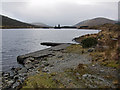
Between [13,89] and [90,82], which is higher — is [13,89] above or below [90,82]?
below

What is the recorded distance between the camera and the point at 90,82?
8.24m

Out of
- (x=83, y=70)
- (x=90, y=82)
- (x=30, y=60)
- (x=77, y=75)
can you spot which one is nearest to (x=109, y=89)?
(x=90, y=82)

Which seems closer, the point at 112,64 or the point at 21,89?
the point at 21,89

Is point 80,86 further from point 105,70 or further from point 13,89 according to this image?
point 13,89

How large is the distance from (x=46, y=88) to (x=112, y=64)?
7.72 m

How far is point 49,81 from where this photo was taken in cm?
887

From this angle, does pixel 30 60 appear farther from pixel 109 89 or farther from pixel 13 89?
pixel 109 89

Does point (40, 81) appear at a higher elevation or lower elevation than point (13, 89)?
higher

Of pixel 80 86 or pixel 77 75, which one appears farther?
pixel 77 75

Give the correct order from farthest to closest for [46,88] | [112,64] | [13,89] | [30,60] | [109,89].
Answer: [30,60] → [112,64] → [13,89] → [46,88] → [109,89]

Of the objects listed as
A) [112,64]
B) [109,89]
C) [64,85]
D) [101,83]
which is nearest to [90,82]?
[101,83]

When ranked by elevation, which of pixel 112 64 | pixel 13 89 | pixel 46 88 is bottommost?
pixel 13 89

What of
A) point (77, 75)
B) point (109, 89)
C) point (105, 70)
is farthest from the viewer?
point (105, 70)

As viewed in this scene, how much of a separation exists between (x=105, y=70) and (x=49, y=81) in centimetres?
562
